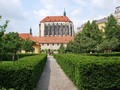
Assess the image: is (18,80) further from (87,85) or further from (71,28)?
(71,28)

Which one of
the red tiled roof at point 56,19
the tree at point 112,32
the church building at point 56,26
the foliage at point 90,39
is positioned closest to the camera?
the foliage at point 90,39

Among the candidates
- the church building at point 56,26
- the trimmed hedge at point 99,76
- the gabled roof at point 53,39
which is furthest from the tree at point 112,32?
the church building at point 56,26

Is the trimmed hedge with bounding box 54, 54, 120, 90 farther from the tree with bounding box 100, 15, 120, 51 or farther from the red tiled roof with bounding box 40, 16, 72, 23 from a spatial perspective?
the red tiled roof with bounding box 40, 16, 72, 23

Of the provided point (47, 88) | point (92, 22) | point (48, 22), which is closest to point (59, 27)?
point (48, 22)

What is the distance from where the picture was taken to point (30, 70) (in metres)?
14.2

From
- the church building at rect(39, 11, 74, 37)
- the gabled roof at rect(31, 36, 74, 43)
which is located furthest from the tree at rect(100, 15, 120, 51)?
the church building at rect(39, 11, 74, 37)

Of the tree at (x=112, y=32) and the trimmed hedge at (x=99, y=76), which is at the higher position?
the tree at (x=112, y=32)

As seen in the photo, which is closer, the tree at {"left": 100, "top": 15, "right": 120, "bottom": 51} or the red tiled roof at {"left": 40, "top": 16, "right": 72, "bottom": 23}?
the tree at {"left": 100, "top": 15, "right": 120, "bottom": 51}

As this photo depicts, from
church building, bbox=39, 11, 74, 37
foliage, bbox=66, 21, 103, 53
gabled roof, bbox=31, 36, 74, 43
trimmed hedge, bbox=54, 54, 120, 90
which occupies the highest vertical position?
church building, bbox=39, 11, 74, 37

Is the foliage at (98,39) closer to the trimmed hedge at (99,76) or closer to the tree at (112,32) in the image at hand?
the tree at (112,32)

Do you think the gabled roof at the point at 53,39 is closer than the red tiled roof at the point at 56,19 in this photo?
Yes

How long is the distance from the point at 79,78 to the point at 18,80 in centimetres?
314

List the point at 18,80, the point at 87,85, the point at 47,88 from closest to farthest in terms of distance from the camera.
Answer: the point at 18,80 < the point at 87,85 < the point at 47,88

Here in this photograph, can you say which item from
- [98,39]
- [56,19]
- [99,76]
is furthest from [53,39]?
[99,76]
